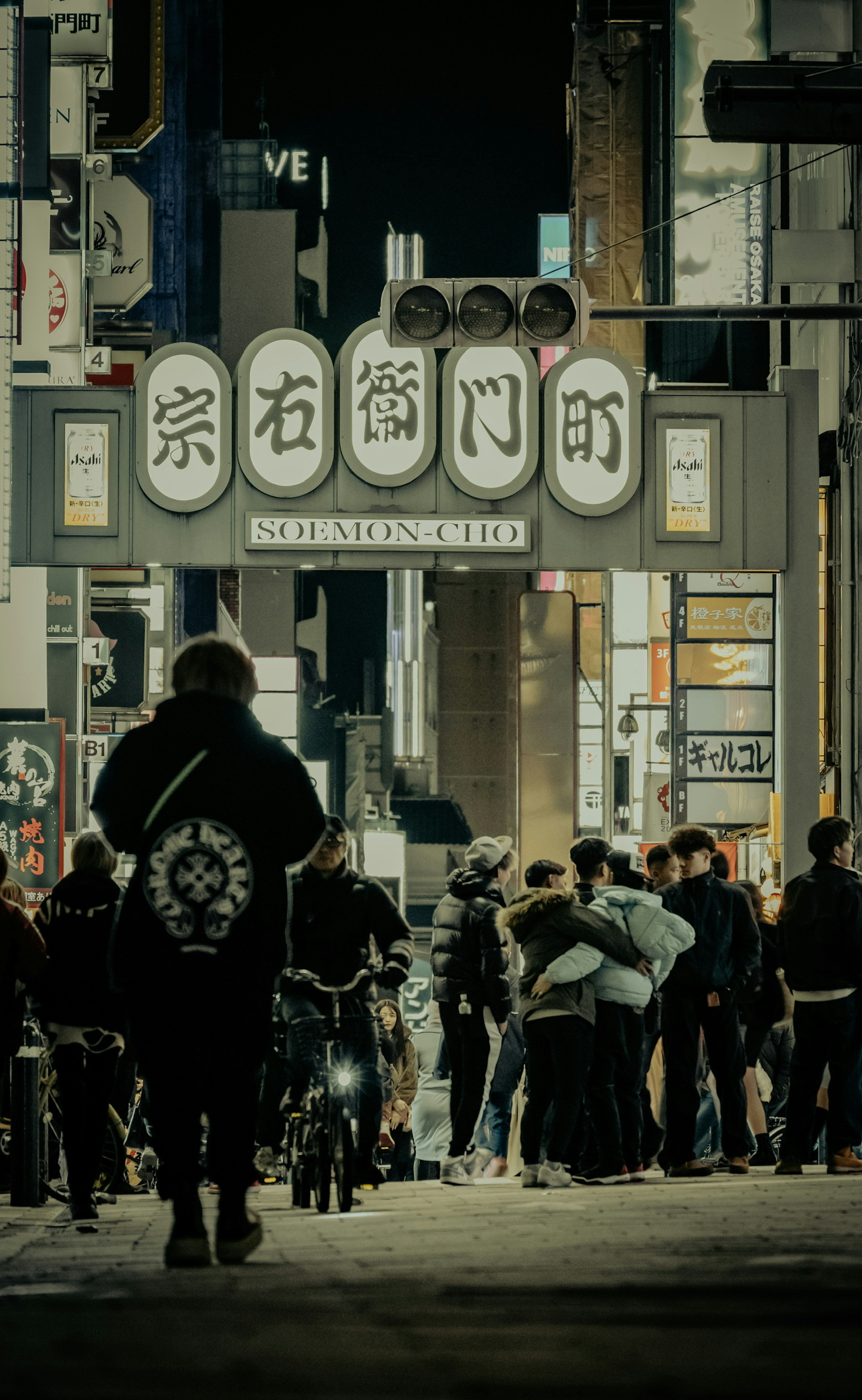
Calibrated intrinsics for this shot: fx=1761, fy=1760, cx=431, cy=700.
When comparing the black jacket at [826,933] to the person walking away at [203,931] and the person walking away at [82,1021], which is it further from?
the person walking away at [203,931]

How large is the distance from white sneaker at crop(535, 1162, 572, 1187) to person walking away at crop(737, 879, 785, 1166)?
183 cm

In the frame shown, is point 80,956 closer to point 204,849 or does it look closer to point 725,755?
point 204,849

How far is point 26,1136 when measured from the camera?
31.6ft

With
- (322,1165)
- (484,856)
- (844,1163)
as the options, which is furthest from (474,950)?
(322,1165)

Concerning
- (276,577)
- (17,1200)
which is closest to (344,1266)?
(17,1200)

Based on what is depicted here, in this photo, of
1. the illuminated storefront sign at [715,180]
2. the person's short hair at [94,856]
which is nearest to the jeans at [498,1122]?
the person's short hair at [94,856]

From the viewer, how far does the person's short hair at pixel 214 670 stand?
19.4ft

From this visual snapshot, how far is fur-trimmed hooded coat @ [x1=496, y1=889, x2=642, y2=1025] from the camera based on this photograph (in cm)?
1002

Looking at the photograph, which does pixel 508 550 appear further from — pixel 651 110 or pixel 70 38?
pixel 651 110

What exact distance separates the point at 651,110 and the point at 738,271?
20.1 metres

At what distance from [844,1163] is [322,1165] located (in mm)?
3216

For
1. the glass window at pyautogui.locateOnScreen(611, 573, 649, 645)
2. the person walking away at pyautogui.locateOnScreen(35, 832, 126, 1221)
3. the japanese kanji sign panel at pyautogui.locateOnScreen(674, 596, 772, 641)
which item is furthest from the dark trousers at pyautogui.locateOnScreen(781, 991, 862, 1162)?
the glass window at pyautogui.locateOnScreen(611, 573, 649, 645)

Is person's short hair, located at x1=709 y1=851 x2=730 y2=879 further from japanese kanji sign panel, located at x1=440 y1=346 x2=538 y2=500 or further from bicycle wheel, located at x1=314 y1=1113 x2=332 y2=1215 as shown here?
japanese kanji sign panel, located at x1=440 y1=346 x2=538 y2=500

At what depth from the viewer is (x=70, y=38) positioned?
73.0 ft
